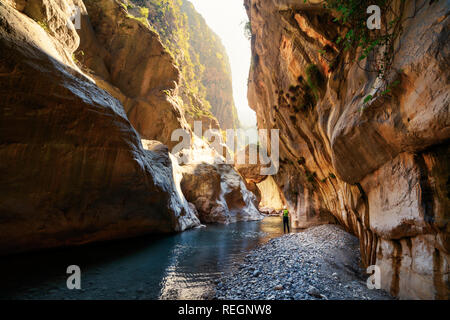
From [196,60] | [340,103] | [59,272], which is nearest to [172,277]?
[59,272]

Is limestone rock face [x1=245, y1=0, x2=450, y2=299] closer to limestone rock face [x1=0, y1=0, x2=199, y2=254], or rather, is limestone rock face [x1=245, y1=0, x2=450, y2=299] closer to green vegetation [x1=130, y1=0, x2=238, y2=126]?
limestone rock face [x1=0, y1=0, x2=199, y2=254]

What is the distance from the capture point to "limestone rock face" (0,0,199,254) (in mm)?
6523

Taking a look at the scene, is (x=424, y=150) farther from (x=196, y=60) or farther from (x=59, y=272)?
(x=196, y=60)

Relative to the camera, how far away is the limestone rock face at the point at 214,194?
23781 mm

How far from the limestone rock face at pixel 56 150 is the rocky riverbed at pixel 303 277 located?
7391 mm

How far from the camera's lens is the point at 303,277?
16.1ft

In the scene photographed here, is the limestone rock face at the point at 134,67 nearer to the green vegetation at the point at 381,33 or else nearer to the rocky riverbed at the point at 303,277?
the rocky riverbed at the point at 303,277

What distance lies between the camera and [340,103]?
6.54 metres

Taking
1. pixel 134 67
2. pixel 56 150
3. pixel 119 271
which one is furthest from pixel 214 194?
pixel 119 271

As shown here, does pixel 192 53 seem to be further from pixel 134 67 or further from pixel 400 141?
pixel 400 141

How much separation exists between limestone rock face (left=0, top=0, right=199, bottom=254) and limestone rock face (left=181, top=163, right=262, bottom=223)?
12.6m

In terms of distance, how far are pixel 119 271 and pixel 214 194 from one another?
18544 mm

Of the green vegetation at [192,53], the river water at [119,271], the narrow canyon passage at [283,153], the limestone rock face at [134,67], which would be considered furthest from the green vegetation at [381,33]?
the green vegetation at [192,53]
